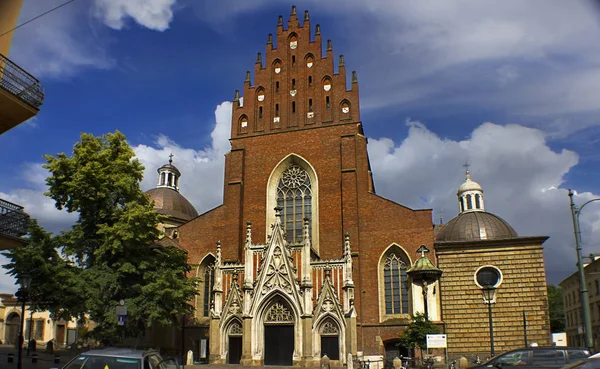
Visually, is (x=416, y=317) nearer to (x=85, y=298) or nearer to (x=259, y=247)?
(x=259, y=247)

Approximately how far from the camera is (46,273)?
81.0 feet

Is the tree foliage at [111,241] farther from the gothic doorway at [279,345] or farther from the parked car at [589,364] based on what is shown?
the parked car at [589,364]

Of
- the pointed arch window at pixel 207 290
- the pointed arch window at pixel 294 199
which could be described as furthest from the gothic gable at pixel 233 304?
the pointed arch window at pixel 294 199

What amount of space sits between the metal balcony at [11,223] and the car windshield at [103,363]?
8.56 metres

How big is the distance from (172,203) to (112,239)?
96.1ft

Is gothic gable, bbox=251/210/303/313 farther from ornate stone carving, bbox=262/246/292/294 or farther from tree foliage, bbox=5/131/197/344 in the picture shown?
tree foliage, bbox=5/131/197/344

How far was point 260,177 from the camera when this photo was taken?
37094mm

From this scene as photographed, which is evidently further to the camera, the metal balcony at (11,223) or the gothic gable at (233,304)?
the gothic gable at (233,304)

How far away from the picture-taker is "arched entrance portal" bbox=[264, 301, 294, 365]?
31.0 meters

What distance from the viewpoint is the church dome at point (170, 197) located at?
54375 millimetres

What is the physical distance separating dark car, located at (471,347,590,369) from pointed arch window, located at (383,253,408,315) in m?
16.5

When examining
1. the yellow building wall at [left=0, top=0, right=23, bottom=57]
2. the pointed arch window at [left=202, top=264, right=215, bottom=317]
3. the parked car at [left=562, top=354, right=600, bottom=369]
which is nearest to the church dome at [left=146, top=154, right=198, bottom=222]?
the pointed arch window at [left=202, top=264, right=215, bottom=317]

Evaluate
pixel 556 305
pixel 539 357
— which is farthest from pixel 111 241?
pixel 556 305

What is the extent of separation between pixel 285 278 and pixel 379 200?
26.1ft
